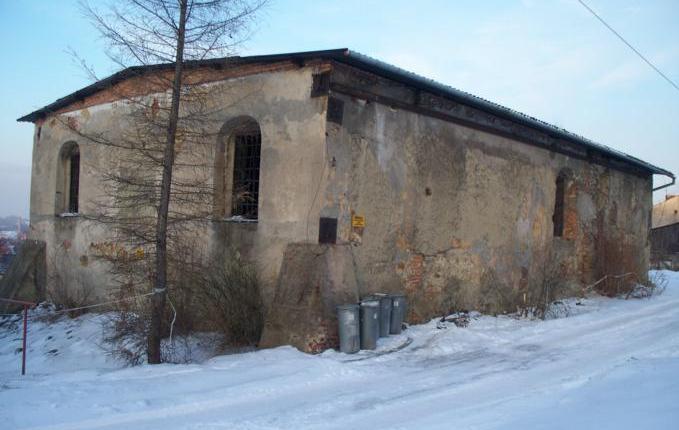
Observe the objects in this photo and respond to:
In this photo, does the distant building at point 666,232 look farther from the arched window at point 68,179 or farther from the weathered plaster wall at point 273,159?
the arched window at point 68,179

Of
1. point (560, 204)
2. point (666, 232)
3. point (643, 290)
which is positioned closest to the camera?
point (560, 204)

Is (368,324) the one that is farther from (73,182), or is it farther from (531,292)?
(73,182)

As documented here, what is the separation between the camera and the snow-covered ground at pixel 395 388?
483 cm

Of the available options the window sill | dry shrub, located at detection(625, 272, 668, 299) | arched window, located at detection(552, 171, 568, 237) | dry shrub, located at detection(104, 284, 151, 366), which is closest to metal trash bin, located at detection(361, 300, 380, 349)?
the window sill

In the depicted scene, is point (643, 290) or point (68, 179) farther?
point (643, 290)

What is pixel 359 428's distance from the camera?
4.77m

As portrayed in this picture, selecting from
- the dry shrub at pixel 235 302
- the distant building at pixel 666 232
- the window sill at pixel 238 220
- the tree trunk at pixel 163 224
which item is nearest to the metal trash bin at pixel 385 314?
the dry shrub at pixel 235 302

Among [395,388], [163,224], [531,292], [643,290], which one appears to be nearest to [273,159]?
[163,224]

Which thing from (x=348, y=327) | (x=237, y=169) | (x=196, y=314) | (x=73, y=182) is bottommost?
(x=196, y=314)

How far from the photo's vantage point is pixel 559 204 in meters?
14.6

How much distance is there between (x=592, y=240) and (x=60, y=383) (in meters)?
13.7

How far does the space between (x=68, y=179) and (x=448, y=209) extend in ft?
30.4

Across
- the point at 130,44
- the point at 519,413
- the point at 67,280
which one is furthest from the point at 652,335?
the point at 67,280

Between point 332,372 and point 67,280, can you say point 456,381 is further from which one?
point 67,280
